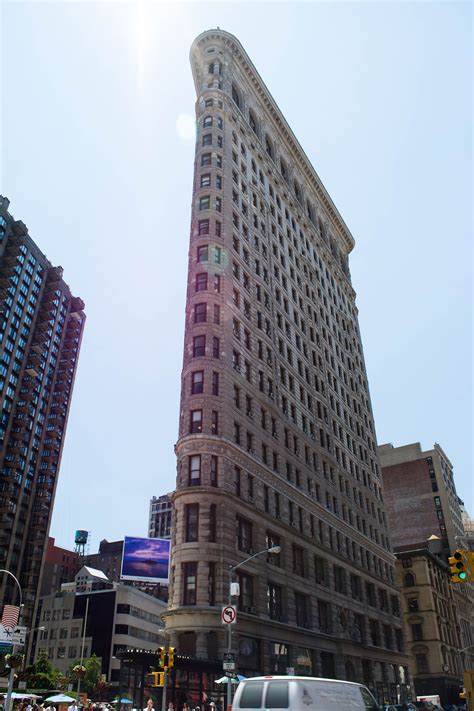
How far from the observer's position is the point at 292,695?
1600 cm

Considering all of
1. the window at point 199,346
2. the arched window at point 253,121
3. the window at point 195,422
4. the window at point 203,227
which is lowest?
the window at point 195,422

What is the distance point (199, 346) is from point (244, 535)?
48.9ft

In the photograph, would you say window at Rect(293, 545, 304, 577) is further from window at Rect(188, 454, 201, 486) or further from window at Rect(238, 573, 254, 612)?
window at Rect(188, 454, 201, 486)

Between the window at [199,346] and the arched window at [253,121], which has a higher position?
the arched window at [253,121]

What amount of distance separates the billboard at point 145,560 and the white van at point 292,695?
71.4m

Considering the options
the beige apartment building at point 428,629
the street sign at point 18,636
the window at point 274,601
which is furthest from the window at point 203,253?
the beige apartment building at point 428,629

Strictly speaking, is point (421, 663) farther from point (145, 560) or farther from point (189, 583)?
point (189, 583)

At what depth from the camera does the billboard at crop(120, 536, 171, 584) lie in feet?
285

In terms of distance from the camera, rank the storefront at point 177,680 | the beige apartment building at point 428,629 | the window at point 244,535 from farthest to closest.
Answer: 1. the beige apartment building at point 428,629
2. the window at point 244,535
3. the storefront at point 177,680

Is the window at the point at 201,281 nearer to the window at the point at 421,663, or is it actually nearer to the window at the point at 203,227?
the window at the point at 203,227

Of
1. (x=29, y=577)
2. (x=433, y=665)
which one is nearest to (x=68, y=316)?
(x=29, y=577)

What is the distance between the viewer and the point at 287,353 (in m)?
62.0

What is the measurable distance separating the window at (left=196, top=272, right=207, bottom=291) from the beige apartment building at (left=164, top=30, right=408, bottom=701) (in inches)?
4.9

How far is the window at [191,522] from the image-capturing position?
3953 cm
